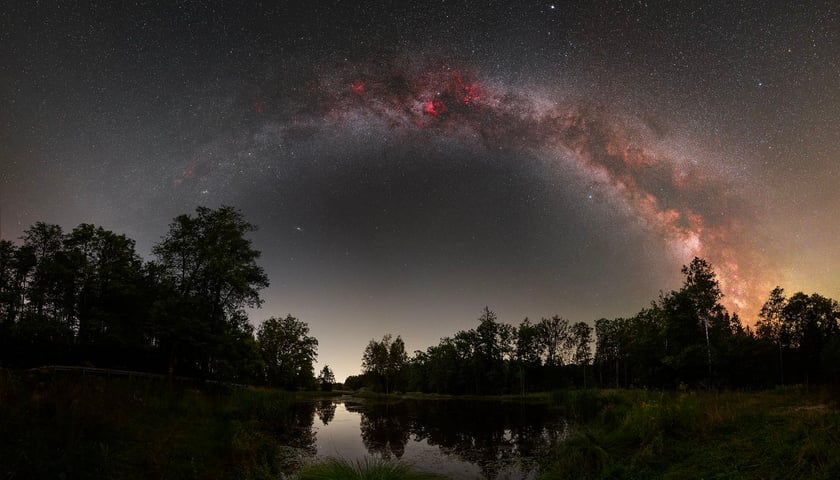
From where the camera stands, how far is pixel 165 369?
103 feet

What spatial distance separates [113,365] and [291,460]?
19929 millimetres

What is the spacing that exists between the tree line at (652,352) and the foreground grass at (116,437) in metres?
30.0

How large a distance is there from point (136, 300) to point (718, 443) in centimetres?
4197

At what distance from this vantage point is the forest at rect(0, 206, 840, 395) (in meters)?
29.5

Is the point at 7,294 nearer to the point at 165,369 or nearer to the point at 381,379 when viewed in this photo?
the point at 165,369

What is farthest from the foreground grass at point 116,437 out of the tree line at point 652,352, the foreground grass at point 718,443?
the tree line at point 652,352

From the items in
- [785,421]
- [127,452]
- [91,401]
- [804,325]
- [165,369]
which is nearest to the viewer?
[127,452]

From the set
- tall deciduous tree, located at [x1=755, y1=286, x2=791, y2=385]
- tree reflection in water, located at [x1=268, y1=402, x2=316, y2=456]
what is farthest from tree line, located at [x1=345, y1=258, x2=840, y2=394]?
tree reflection in water, located at [x1=268, y1=402, x2=316, y2=456]

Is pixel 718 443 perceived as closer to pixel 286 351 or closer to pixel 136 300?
pixel 136 300

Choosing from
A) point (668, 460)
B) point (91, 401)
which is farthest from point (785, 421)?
point (91, 401)

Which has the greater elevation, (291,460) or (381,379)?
(291,460)

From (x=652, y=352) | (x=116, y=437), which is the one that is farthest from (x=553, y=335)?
(x=116, y=437)

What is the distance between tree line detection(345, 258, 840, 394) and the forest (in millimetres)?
276

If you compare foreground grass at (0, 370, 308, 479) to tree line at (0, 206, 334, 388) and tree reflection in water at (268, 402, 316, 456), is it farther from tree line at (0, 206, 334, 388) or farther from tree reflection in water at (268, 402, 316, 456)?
tree line at (0, 206, 334, 388)
